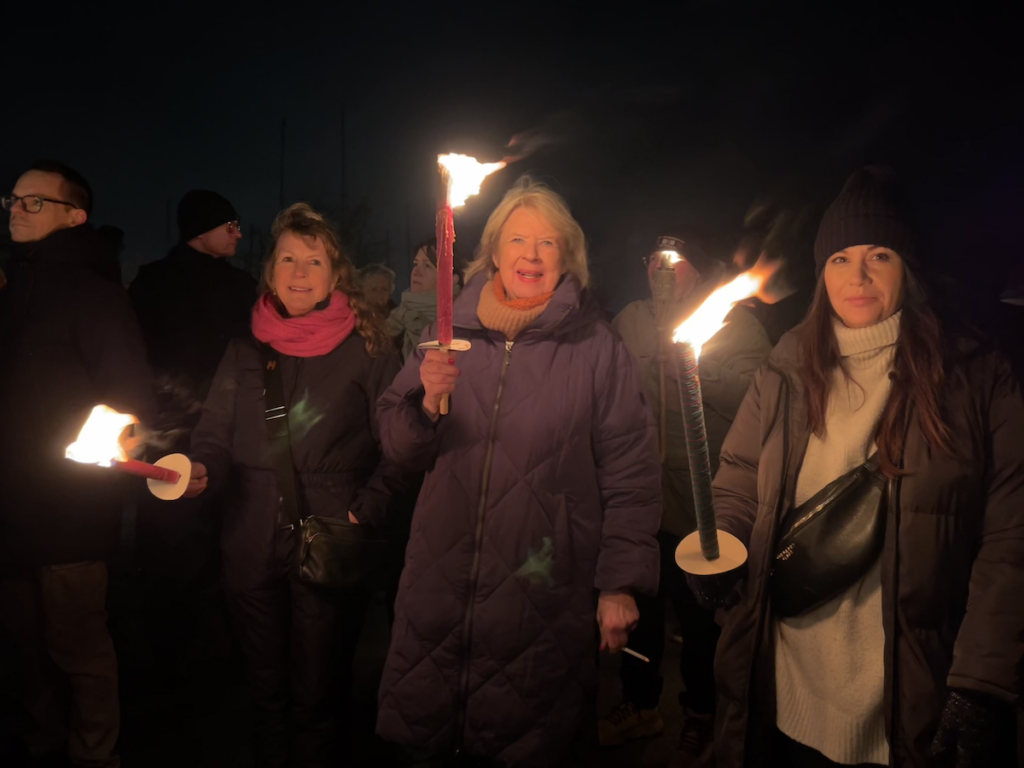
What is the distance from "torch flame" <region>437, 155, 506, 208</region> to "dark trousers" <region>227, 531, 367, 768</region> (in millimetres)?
1888

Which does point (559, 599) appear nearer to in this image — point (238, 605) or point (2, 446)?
point (238, 605)

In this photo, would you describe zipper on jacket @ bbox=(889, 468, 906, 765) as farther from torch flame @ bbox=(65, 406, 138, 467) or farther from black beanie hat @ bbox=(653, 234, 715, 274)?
torch flame @ bbox=(65, 406, 138, 467)

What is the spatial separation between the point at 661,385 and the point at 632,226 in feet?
5.88

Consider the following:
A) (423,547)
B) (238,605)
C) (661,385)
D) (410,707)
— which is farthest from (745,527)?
(238,605)

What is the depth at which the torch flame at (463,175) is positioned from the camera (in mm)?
1886

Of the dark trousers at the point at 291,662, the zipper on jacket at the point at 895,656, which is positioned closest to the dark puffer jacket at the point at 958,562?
the zipper on jacket at the point at 895,656

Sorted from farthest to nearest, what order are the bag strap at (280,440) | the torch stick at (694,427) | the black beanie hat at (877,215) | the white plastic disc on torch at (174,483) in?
1. the bag strap at (280,440)
2. the white plastic disc on torch at (174,483)
3. the black beanie hat at (877,215)
4. the torch stick at (694,427)

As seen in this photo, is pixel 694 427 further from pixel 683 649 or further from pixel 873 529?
pixel 683 649

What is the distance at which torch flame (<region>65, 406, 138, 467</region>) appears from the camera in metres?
2.46

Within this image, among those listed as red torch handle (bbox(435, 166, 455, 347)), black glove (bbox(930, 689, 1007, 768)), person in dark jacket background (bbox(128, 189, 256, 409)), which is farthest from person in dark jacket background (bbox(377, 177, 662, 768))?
person in dark jacket background (bbox(128, 189, 256, 409))

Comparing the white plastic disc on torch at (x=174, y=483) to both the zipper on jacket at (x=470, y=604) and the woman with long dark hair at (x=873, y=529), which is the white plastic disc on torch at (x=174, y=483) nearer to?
the zipper on jacket at (x=470, y=604)

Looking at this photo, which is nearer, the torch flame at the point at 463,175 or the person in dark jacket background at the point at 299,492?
the torch flame at the point at 463,175

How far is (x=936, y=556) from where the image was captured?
184 centimetres

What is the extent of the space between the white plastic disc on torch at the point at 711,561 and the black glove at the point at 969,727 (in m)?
0.81
